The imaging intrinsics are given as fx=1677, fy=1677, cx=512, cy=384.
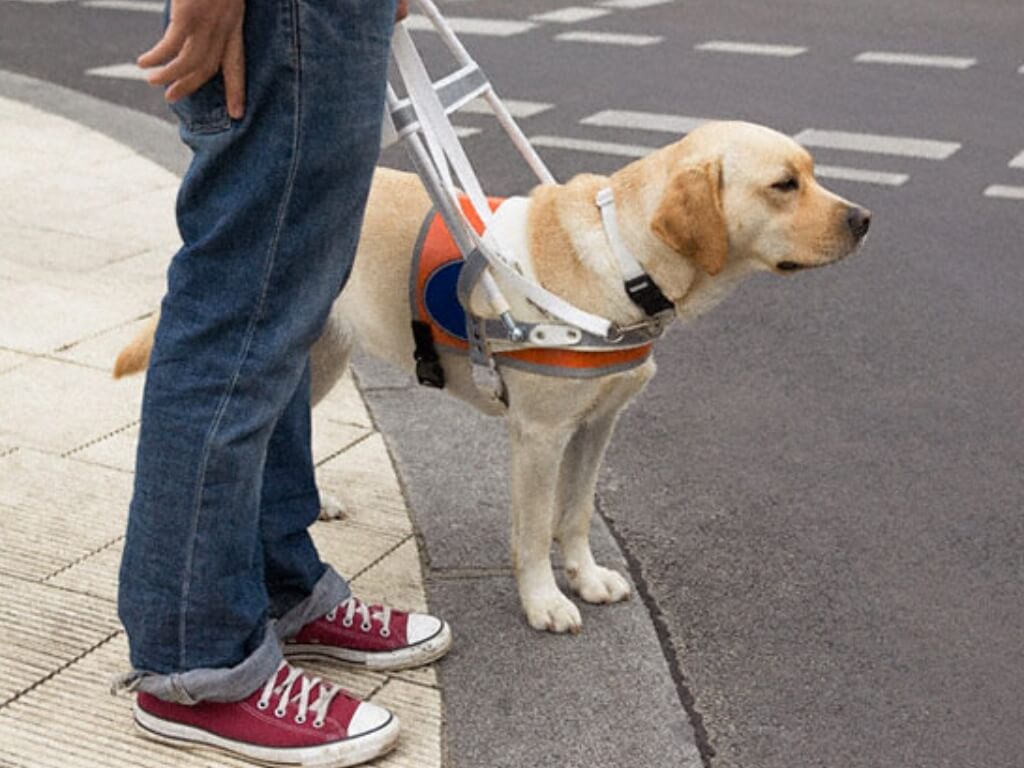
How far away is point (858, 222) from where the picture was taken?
341 centimetres

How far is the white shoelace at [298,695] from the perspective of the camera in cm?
303

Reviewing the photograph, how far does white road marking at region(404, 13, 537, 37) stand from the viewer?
1231 cm

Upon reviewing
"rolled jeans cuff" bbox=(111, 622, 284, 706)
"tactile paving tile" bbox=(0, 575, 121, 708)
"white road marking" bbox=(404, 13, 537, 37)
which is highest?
"rolled jeans cuff" bbox=(111, 622, 284, 706)

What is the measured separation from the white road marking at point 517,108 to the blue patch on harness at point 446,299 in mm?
A: 5840

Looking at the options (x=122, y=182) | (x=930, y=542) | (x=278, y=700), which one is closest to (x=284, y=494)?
(x=278, y=700)

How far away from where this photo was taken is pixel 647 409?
523cm

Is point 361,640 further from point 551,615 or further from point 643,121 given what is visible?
point 643,121

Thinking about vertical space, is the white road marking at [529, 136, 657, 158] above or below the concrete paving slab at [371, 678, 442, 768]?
below

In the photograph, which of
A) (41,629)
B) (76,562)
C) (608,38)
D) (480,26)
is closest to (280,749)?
(41,629)

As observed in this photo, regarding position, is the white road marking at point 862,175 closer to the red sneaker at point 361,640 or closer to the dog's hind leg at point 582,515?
the dog's hind leg at point 582,515

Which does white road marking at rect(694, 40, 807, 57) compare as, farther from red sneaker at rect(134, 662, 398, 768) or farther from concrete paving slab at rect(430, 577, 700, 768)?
red sneaker at rect(134, 662, 398, 768)

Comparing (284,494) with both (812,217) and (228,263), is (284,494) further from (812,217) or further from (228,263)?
(812,217)

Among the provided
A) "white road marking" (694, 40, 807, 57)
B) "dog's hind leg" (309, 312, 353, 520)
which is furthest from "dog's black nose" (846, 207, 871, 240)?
"white road marking" (694, 40, 807, 57)

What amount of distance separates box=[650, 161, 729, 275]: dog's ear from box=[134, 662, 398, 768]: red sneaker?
110cm
